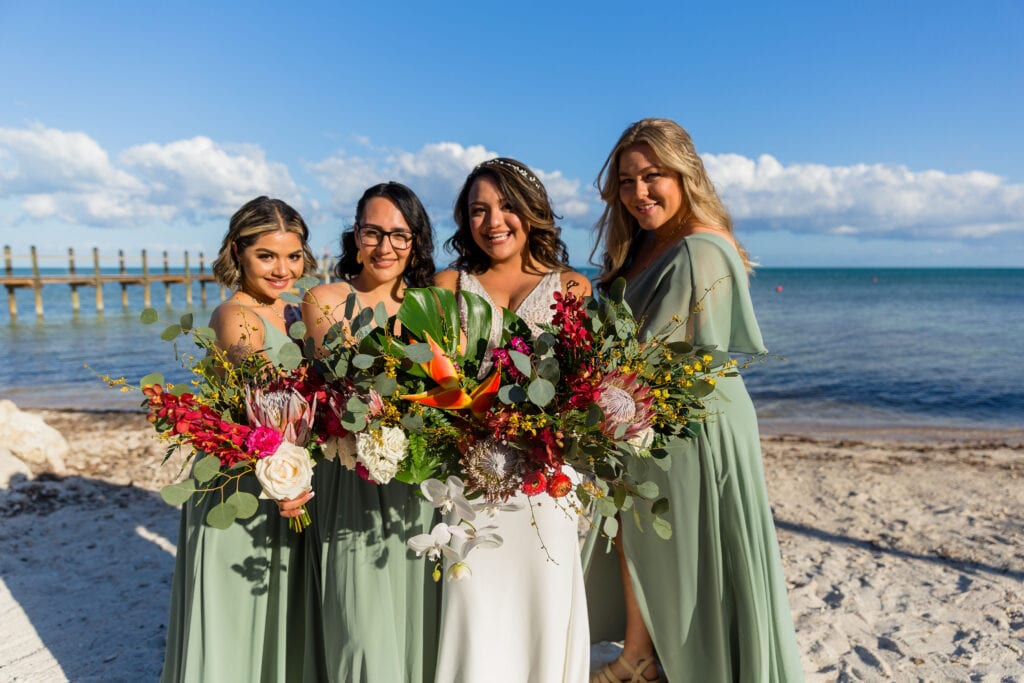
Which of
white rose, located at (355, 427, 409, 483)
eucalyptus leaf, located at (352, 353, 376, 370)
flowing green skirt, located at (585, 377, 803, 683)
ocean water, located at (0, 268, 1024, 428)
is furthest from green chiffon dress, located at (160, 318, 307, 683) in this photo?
ocean water, located at (0, 268, 1024, 428)

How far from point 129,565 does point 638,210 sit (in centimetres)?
507

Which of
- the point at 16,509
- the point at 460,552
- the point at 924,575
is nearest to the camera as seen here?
the point at 460,552

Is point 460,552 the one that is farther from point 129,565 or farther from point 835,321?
point 835,321

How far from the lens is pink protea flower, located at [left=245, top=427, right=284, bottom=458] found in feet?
7.14

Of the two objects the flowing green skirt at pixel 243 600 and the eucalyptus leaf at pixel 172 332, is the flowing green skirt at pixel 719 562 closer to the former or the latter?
the flowing green skirt at pixel 243 600

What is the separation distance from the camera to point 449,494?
85.8 inches

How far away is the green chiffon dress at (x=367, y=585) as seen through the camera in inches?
105

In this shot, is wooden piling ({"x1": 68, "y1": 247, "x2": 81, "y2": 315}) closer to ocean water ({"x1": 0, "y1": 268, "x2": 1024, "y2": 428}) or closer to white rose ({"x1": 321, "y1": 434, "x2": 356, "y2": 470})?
ocean water ({"x1": 0, "y1": 268, "x2": 1024, "y2": 428})

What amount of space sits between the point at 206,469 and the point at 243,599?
3.28 feet

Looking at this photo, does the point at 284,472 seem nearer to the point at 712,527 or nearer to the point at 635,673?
the point at 712,527

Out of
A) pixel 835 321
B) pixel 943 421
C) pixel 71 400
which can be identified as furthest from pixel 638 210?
pixel 835 321

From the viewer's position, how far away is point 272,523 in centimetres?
294

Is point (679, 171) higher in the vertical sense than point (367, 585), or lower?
higher

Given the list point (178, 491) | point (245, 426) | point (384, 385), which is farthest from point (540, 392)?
point (178, 491)
